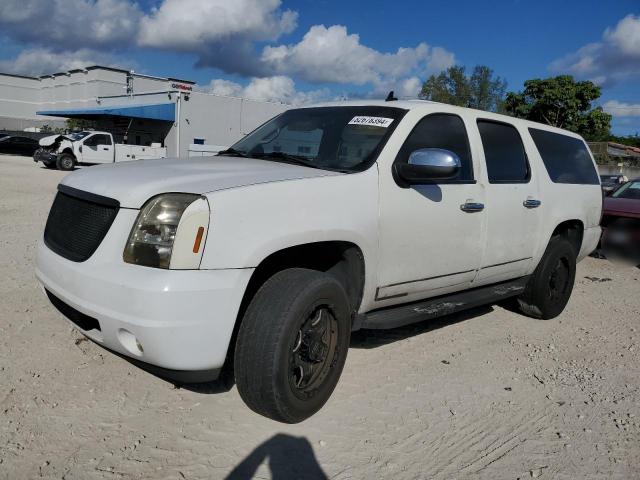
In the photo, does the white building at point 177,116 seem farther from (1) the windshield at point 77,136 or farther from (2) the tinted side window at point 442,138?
(2) the tinted side window at point 442,138

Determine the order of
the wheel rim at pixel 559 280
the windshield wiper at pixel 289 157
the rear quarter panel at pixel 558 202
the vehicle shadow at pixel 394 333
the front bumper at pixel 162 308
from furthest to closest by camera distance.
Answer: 1. the wheel rim at pixel 559 280
2. the rear quarter panel at pixel 558 202
3. the vehicle shadow at pixel 394 333
4. the windshield wiper at pixel 289 157
5. the front bumper at pixel 162 308

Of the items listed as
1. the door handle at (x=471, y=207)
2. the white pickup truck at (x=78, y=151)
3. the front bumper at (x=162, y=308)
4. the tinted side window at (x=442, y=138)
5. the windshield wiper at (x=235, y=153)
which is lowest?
the white pickup truck at (x=78, y=151)

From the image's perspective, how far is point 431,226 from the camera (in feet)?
12.2

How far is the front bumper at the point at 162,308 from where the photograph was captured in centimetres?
257

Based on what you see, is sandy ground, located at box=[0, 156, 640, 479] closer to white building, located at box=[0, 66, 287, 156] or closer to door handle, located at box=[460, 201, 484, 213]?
door handle, located at box=[460, 201, 484, 213]

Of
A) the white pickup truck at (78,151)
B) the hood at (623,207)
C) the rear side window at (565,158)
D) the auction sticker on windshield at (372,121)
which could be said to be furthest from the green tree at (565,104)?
the auction sticker on windshield at (372,121)

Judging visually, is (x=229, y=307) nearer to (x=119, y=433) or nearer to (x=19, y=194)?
(x=119, y=433)

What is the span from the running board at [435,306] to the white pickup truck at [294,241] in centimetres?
1

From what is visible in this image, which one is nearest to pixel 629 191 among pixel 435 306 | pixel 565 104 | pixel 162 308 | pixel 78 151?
pixel 435 306

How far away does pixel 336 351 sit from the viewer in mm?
3297

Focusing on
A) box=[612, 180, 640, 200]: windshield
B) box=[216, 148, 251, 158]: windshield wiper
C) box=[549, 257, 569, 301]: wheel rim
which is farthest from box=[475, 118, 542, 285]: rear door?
box=[612, 180, 640, 200]: windshield

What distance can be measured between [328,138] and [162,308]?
1.91 metres

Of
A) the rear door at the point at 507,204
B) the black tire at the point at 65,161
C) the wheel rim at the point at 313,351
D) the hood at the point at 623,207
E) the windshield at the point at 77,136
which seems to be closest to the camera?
the wheel rim at the point at 313,351

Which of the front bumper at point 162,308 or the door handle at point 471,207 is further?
the door handle at point 471,207
